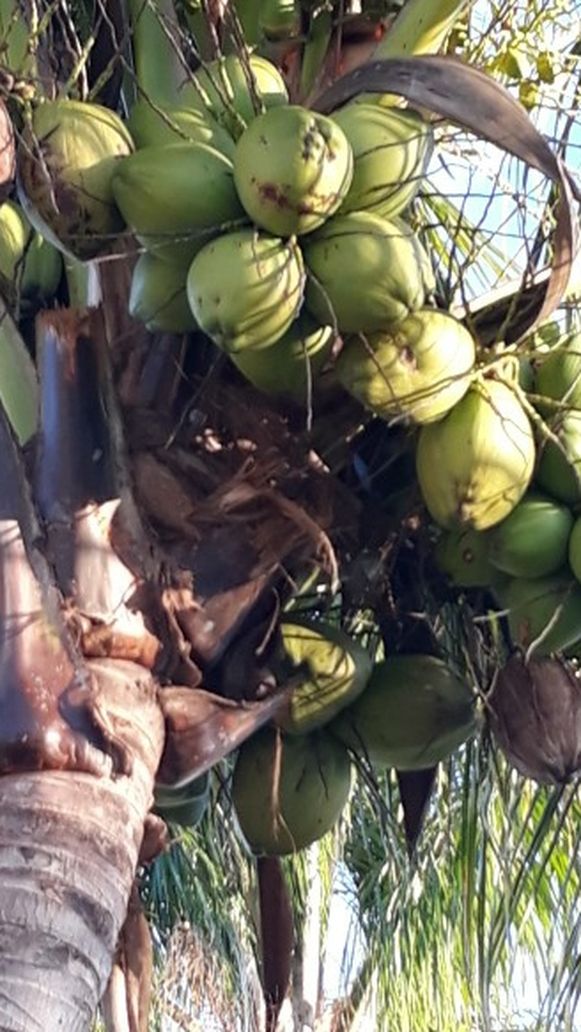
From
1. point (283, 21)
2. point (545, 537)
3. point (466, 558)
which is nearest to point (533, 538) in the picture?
point (545, 537)

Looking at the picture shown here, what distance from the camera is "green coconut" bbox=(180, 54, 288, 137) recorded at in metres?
1.63

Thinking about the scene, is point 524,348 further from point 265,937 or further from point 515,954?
point 515,954

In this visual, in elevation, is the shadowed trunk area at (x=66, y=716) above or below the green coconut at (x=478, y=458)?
below

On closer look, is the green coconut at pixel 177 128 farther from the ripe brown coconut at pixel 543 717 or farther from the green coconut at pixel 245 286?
the ripe brown coconut at pixel 543 717

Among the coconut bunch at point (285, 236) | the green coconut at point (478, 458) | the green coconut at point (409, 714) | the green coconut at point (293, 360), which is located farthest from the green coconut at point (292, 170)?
the green coconut at point (409, 714)

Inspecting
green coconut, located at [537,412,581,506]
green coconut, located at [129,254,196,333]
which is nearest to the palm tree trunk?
green coconut, located at [129,254,196,333]

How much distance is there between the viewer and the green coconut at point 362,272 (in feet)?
4.88

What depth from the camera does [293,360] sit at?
5.22 feet

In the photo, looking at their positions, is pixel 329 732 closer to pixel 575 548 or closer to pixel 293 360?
pixel 575 548

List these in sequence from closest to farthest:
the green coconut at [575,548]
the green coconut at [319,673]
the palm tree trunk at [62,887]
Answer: the palm tree trunk at [62,887] → the green coconut at [575,548] → the green coconut at [319,673]

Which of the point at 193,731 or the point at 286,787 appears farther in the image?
the point at 286,787

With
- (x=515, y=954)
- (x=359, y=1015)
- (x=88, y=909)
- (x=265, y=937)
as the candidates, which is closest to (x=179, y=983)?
(x=359, y=1015)

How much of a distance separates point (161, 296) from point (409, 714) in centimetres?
54

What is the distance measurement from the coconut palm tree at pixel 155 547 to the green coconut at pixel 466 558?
0.12 feet
